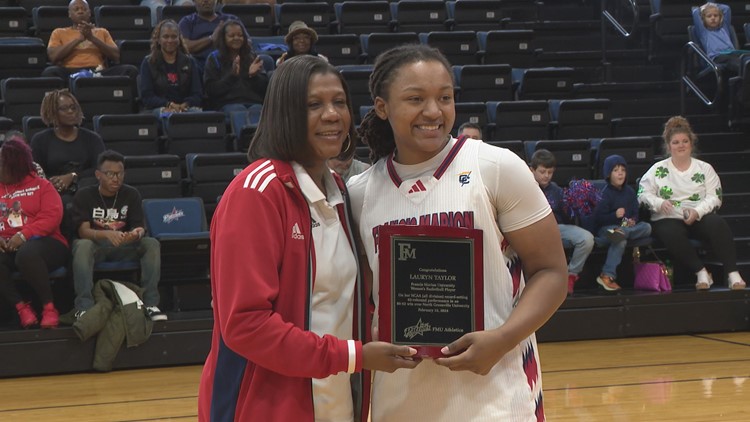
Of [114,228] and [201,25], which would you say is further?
[201,25]

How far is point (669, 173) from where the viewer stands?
766 centimetres

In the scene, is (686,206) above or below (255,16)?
below

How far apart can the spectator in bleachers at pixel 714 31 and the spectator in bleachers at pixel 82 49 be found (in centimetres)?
562

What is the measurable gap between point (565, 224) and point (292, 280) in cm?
567

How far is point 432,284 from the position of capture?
6.72ft

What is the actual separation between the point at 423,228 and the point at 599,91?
345 inches

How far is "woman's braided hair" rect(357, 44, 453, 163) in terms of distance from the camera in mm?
2168

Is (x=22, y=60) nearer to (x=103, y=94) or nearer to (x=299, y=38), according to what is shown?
(x=103, y=94)

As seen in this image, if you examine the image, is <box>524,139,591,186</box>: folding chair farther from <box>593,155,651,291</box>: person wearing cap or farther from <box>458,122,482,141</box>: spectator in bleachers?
<box>458,122,482,141</box>: spectator in bleachers

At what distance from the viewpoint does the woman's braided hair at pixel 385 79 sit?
2.17m

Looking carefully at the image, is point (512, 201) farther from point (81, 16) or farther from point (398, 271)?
point (81, 16)

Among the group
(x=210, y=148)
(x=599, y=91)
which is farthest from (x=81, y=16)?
(x=599, y=91)

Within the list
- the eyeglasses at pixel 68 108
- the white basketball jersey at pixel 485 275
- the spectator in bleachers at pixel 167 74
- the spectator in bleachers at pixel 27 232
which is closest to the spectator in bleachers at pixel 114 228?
the spectator in bleachers at pixel 27 232

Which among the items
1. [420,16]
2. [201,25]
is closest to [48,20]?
[201,25]
